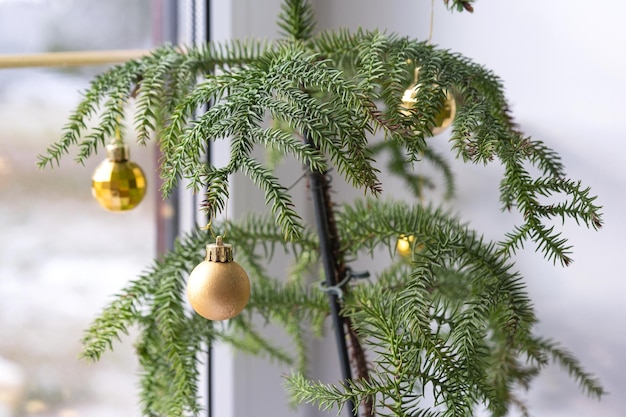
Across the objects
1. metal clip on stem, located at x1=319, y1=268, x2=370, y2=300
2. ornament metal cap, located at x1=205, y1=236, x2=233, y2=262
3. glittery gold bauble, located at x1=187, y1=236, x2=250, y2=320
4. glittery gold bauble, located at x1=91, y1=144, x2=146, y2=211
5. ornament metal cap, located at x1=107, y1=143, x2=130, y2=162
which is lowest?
glittery gold bauble, located at x1=187, y1=236, x2=250, y2=320

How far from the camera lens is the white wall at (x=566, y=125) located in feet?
3.24

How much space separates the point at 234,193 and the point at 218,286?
0.54 metres

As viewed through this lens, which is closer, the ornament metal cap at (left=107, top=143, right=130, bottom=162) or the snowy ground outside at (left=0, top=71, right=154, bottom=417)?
the ornament metal cap at (left=107, top=143, right=130, bottom=162)

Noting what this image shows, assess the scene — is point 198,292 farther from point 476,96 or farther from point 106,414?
point 106,414

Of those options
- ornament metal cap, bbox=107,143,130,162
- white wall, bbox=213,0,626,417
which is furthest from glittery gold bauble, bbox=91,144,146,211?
white wall, bbox=213,0,626,417

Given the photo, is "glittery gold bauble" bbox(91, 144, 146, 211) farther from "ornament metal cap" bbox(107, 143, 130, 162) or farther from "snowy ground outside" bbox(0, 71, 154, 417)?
"snowy ground outside" bbox(0, 71, 154, 417)

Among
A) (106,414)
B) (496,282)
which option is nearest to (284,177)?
(106,414)

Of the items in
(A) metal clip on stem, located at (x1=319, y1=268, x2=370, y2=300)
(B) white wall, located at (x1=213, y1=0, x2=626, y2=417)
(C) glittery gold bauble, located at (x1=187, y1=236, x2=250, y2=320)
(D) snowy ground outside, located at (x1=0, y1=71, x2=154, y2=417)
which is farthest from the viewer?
(D) snowy ground outside, located at (x1=0, y1=71, x2=154, y2=417)

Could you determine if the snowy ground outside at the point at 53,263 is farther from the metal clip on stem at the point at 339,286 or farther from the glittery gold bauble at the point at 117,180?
the metal clip on stem at the point at 339,286

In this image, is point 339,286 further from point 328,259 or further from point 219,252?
point 219,252

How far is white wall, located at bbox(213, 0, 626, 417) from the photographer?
0.99 meters

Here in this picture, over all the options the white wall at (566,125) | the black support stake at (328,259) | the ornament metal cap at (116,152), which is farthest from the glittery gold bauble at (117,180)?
the white wall at (566,125)

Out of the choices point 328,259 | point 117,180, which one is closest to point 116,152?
point 117,180

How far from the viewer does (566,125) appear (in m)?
1.03
